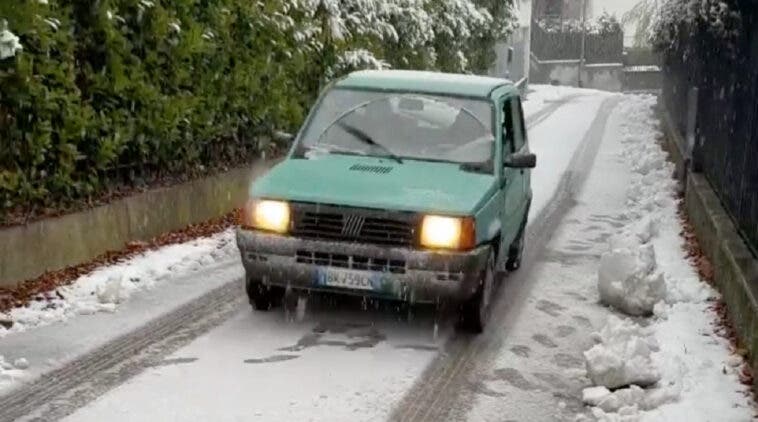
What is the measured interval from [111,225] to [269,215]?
2.95 meters

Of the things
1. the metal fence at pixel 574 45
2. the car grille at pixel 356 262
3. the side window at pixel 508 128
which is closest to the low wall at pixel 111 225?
the car grille at pixel 356 262

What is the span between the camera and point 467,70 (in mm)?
28188

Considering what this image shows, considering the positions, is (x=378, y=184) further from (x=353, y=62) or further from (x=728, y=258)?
(x=353, y=62)

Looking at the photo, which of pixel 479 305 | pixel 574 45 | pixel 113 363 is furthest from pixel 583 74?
pixel 113 363

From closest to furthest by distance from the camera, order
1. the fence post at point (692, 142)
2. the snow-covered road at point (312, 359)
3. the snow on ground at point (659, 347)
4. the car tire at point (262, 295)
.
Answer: the snow-covered road at point (312, 359)
the snow on ground at point (659, 347)
the car tire at point (262, 295)
the fence post at point (692, 142)

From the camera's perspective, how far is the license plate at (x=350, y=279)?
7105 millimetres

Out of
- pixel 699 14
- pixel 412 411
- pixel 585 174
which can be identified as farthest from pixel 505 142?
pixel 585 174

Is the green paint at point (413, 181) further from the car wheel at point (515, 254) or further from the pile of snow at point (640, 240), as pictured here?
the pile of snow at point (640, 240)

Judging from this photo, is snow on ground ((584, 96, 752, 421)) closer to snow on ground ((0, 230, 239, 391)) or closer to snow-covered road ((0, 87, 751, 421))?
snow-covered road ((0, 87, 751, 421))

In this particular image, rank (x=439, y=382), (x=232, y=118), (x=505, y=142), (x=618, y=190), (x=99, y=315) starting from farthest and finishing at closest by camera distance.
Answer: (x=618, y=190)
(x=232, y=118)
(x=505, y=142)
(x=99, y=315)
(x=439, y=382)

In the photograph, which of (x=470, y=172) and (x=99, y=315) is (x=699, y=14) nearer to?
(x=470, y=172)

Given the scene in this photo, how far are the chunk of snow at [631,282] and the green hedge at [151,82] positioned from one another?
4647 mm

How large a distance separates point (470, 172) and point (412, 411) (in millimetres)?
2497

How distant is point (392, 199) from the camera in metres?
7.12
